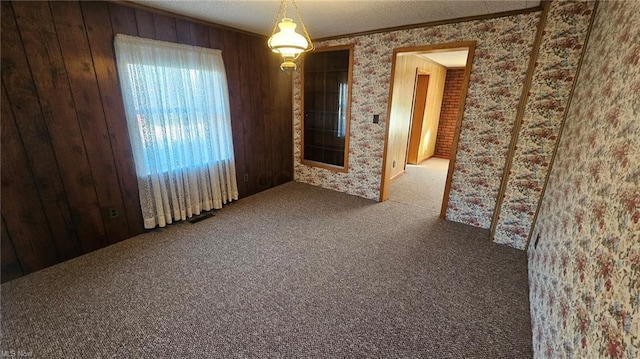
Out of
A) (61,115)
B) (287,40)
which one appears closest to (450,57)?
(287,40)

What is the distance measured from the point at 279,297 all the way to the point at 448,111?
6.50m

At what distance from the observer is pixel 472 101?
9.50ft

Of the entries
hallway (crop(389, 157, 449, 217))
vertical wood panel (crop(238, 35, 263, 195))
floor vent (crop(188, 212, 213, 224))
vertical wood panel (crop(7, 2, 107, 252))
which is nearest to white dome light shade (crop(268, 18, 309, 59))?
vertical wood panel (crop(7, 2, 107, 252))

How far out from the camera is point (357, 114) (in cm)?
382

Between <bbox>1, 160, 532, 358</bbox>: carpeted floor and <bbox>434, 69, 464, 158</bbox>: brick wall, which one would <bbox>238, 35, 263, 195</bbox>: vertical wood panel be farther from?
<bbox>434, 69, 464, 158</bbox>: brick wall

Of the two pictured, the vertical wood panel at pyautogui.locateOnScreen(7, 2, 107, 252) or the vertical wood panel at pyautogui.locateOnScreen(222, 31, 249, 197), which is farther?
the vertical wood panel at pyautogui.locateOnScreen(222, 31, 249, 197)

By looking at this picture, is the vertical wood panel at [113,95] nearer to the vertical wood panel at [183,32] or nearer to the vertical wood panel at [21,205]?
the vertical wood panel at [183,32]

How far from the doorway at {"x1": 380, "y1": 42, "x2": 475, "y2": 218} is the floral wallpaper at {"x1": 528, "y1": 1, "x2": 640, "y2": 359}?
1238 mm

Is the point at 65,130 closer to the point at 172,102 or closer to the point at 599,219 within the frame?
the point at 172,102

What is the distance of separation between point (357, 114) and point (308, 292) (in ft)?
8.68

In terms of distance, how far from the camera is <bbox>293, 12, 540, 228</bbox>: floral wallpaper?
2625 millimetres

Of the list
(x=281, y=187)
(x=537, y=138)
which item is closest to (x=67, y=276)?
(x=281, y=187)

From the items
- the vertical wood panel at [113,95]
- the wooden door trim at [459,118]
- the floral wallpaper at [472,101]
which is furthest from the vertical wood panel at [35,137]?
the wooden door trim at [459,118]

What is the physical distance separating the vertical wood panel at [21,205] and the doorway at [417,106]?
3650mm
